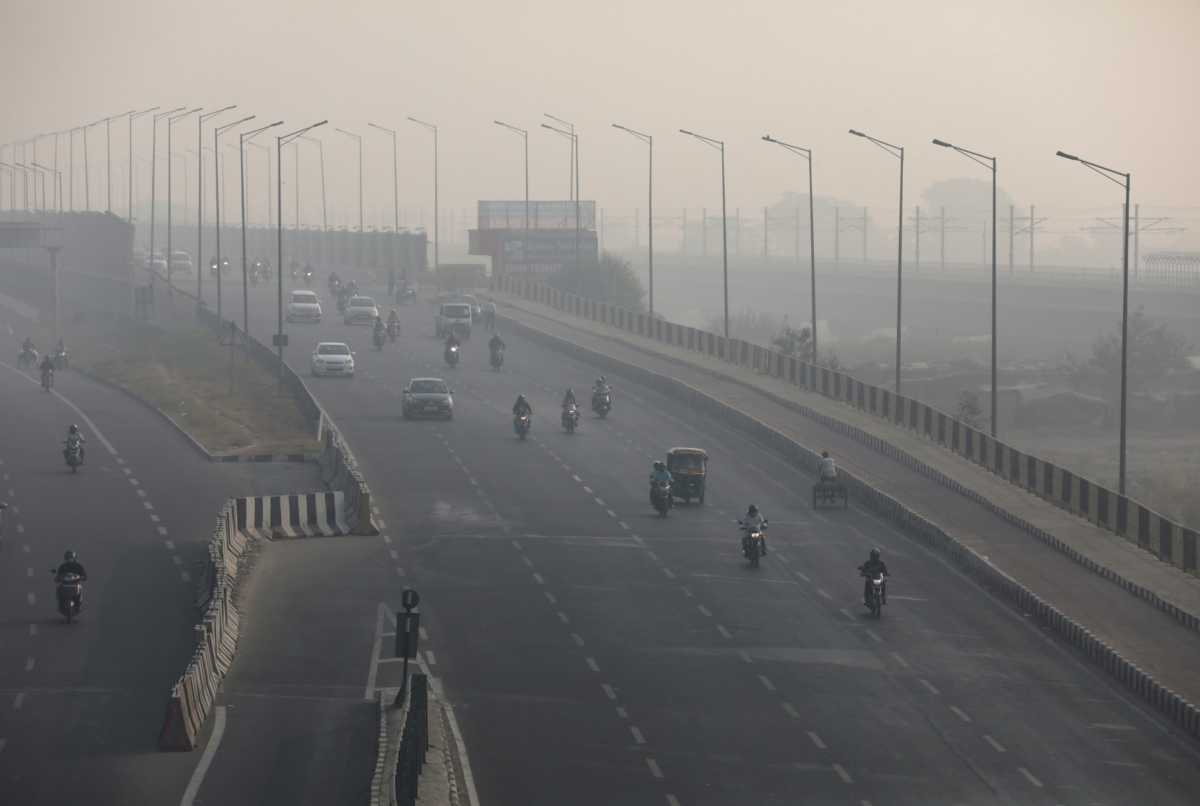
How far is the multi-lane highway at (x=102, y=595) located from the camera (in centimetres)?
2927

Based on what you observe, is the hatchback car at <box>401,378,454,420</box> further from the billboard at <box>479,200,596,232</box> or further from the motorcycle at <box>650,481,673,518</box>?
the billboard at <box>479,200,596,232</box>

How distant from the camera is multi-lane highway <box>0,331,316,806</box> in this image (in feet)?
96.0

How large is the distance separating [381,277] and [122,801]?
125884 millimetres

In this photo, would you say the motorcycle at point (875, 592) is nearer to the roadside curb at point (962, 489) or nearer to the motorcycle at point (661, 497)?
the roadside curb at point (962, 489)

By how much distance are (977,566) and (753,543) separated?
4.86 meters

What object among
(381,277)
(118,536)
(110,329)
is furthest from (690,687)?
(381,277)

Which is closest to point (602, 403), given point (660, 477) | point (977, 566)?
point (660, 477)

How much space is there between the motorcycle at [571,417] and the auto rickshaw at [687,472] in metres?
13.5

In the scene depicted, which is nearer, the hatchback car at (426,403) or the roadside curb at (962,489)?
the roadside curb at (962,489)

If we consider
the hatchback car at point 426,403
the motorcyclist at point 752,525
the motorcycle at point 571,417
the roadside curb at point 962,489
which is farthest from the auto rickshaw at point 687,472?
the hatchback car at point 426,403

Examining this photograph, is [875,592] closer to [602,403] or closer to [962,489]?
[962,489]

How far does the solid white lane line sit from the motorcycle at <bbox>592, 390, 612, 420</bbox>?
40673 mm

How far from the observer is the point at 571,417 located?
69000 mm

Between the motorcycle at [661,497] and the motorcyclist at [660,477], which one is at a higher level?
the motorcyclist at [660,477]
